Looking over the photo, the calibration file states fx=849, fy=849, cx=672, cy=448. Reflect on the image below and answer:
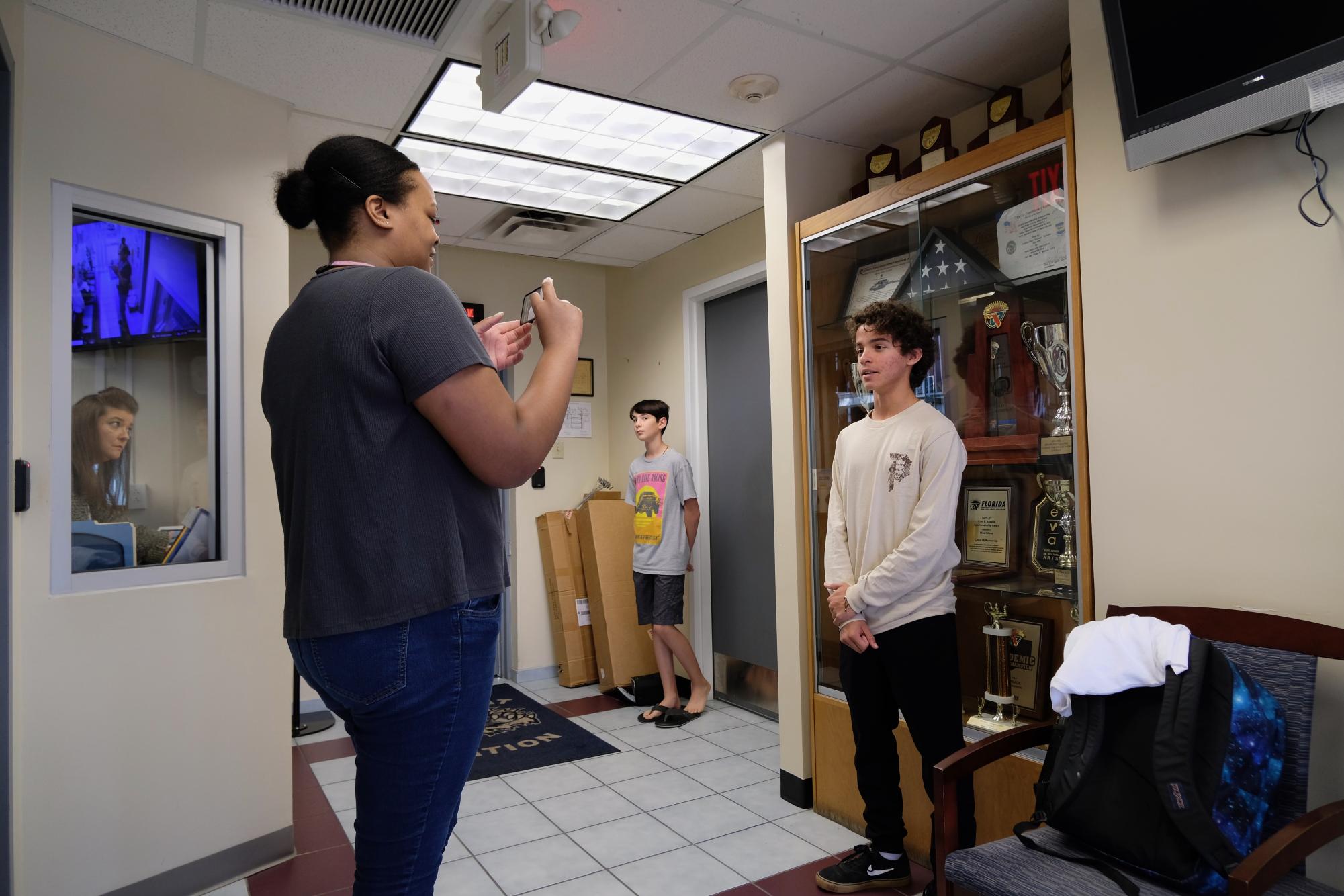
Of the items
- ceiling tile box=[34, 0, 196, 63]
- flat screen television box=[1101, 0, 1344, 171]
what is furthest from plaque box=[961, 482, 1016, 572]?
ceiling tile box=[34, 0, 196, 63]

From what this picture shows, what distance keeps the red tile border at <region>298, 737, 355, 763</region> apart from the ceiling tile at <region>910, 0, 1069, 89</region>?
3.62 m

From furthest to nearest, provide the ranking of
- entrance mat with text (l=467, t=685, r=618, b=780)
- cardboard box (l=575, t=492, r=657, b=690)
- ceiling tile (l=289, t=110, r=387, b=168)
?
cardboard box (l=575, t=492, r=657, b=690) < entrance mat with text (l=467, t=685, r=618, b=780) < ceiling tile (l=289, t=110, r=387, b=168)

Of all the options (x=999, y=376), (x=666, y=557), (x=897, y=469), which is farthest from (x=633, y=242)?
(x=897, y=469)

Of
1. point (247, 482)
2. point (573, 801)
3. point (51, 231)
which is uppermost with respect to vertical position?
point (51, 231)

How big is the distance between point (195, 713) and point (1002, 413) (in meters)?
2.60

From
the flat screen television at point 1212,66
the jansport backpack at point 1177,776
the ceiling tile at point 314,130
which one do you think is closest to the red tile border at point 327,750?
the ceiling tile at point 314,130

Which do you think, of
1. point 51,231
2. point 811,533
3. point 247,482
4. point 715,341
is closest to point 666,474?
point 715,341

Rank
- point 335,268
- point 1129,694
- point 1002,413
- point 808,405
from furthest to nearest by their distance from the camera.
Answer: point 808,405 → point 1002,413 → point 1129,694 → point 335,268

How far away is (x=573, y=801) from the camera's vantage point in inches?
127

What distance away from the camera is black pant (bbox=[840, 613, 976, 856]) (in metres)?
2.29

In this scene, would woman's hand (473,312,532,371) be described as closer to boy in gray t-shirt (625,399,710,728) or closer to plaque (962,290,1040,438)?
plaque (962,290,1040,438)

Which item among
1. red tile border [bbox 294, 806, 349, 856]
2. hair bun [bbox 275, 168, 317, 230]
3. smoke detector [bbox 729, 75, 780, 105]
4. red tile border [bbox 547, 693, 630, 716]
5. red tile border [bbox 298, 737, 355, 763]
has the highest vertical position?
smoke detector [bbox 729, 75, 780, 105]

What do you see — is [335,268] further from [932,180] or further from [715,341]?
[715,341]

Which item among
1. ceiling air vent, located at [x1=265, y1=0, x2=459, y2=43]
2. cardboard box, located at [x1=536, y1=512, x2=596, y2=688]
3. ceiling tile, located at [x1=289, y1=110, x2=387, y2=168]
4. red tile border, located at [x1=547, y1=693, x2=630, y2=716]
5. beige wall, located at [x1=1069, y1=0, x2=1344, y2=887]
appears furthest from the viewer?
cardboard box, located at [x1=536, y1=512, x2=596, y2=688]
